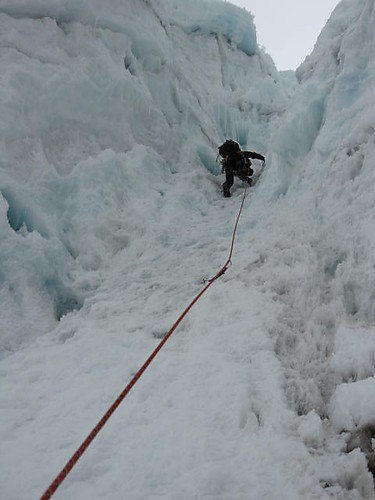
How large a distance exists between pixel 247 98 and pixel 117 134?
5.76 m

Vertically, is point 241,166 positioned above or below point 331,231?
above

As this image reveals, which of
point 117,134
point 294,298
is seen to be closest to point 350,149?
point 294,298

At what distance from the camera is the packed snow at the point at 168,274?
1855 mm

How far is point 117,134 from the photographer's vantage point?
5.97m

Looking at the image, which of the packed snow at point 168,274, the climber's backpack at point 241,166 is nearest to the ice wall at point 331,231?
the packed snow at point 168,274

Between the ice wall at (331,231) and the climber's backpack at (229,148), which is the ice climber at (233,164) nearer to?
the climber's backpack at (229,148)

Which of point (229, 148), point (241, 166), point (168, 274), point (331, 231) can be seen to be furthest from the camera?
point (229, 148)

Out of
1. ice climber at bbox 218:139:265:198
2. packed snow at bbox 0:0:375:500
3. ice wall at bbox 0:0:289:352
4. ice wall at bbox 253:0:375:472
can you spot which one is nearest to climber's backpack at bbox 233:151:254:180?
ice climber at bbox 218:139:265:198

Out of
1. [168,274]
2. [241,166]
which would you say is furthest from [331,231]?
[241,166]

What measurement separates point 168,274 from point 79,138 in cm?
243

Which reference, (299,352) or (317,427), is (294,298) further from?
(317,427)

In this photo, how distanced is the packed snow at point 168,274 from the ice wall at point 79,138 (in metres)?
0.03

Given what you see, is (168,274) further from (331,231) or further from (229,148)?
(229,148)

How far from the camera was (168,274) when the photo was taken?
4246mm
